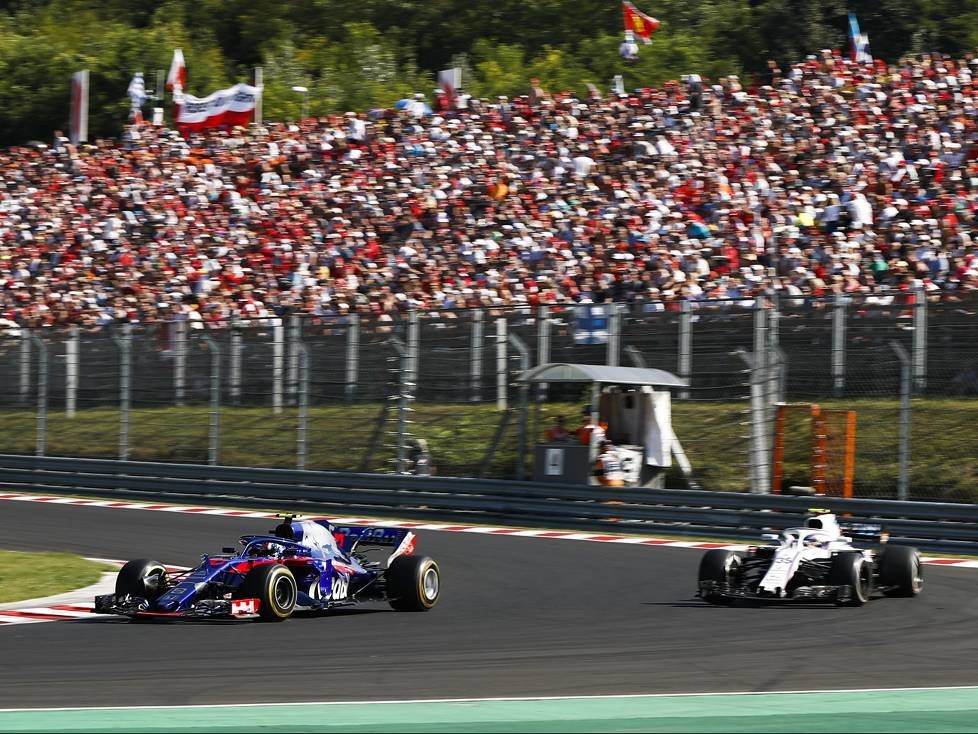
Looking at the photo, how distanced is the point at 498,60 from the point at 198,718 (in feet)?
166

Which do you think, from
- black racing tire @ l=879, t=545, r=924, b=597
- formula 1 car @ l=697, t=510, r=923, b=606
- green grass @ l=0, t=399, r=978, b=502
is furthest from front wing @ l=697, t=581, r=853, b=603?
green grass @ l=0, t=399, r=978, b=502

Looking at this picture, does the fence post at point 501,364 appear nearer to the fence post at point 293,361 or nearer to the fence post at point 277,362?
the fence post at point 293,361

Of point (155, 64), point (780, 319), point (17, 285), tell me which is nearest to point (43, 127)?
point (155, 64)

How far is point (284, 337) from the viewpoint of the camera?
21.4m

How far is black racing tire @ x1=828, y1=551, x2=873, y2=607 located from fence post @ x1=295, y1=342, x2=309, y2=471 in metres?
10.8

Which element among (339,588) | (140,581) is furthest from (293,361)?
(140,581)

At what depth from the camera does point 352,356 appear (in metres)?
21.0

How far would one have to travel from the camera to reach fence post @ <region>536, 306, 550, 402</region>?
19922mm

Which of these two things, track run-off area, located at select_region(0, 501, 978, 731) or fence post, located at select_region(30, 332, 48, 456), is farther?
fence post, located at select_region(30, 332, 48, 456)

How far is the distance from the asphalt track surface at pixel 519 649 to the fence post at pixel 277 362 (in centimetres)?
795

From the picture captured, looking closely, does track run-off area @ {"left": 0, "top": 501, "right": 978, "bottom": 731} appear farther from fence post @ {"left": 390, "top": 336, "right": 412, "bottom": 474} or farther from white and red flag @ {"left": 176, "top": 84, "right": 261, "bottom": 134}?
white and red flag @ {"left": 176, "top": 84, "right": 261, "bottom": 134}

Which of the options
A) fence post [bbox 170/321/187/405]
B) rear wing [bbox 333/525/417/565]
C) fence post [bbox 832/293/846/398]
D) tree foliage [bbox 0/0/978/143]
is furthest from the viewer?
tree foliage [bbox 0/0/978/143]

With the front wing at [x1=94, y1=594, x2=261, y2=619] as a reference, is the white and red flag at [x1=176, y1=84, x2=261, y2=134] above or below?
above

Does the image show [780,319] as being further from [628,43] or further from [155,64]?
[155,64]
